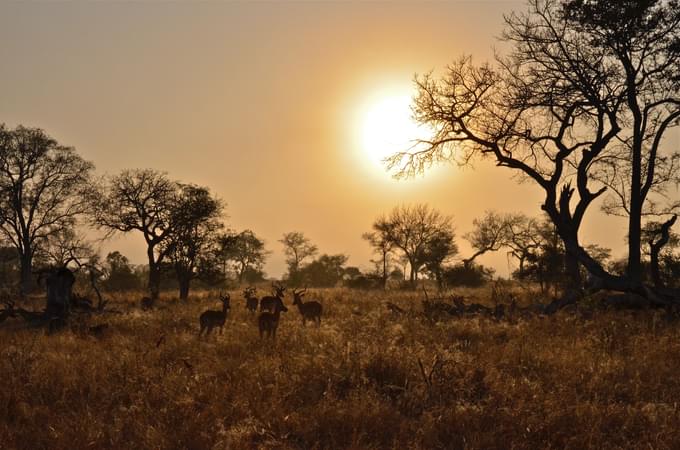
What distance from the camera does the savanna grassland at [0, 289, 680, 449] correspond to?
4863 millimetres

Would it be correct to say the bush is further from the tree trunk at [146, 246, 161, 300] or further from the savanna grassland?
the savanna grassland

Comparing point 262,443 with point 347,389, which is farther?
point 347,389

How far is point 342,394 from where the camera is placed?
6234mm

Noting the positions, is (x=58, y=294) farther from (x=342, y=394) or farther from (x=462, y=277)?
(x=462, y=277)

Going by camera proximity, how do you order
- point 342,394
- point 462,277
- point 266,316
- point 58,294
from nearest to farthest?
point 342,394 → point 266,316 → point 58,294 → point 462,277

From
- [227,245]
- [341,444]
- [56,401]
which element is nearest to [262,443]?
[341,444]

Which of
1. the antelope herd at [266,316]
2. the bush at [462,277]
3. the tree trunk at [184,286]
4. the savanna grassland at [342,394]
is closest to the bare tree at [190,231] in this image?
the tree trunk at [184,286]

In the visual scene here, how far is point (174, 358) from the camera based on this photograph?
8.46 meters

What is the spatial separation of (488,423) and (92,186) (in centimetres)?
3816

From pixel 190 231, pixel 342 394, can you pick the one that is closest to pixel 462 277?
pixel 190 231

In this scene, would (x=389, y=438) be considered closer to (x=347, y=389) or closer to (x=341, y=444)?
(x=341, y=444)

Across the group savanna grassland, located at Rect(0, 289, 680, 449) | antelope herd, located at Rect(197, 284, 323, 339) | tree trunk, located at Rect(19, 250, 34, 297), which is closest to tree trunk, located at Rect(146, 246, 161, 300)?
tree trunk, located at Rect(19, 250, 34, 297)

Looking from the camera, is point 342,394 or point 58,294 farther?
point 58,294

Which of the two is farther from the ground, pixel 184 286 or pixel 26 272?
pixel 26 272
